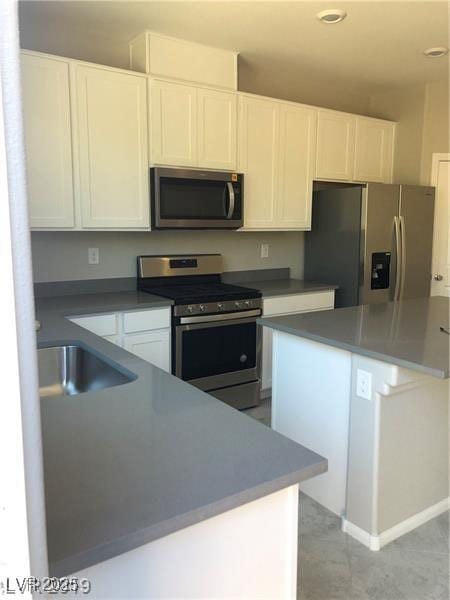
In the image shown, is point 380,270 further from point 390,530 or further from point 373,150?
point 390,530

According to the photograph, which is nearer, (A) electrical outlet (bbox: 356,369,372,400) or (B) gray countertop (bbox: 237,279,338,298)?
(A) electrical outlet (bbox: 356,369,372,400)

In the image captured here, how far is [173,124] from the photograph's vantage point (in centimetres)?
327

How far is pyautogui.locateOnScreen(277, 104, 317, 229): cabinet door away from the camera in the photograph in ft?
12.7

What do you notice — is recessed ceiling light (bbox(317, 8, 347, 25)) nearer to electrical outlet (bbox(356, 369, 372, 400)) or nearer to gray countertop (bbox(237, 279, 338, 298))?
gray countertop (bbox(237, 279, 338, 298))

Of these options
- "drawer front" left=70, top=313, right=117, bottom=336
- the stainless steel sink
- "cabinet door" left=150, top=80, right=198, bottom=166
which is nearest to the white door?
"cabinet door" left=150, top=80, right=198, bottom=166

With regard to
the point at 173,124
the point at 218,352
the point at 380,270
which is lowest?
the point at 218,352

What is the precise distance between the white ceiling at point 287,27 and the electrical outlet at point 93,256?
1.43 meters

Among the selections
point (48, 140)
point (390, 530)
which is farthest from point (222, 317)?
point (390, 530)

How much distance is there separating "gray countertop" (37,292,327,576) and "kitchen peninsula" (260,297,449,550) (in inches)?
35.6

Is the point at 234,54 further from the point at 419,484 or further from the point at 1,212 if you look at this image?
the point at 1,212

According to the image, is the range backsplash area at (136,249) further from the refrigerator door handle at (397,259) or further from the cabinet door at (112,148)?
the refrigerator door handle at (397,259)

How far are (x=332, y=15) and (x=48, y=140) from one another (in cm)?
186

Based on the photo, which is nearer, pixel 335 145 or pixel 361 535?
pixel 361 535

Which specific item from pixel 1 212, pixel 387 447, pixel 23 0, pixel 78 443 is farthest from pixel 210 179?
pixel 1 212
